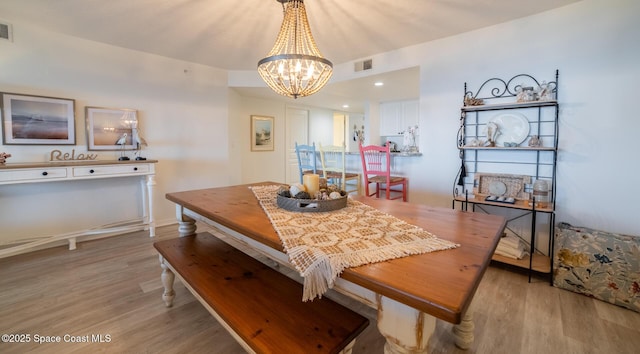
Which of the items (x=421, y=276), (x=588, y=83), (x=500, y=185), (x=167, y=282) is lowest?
(x=167, y=282)

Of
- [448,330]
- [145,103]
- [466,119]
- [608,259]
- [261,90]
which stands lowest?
[448,330]

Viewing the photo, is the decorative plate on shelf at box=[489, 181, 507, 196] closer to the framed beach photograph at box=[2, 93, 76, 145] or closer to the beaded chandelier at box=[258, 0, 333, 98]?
the beaded chandelier at box=[258, 0, 333, 98]

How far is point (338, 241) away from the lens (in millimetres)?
1049

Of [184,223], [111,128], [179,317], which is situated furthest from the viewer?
[111,128]

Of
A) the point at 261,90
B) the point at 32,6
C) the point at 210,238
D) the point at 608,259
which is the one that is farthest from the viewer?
the point at 261,90

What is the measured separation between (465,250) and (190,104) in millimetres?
4005

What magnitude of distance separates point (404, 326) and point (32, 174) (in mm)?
3374

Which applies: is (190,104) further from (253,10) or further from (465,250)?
(465,250)

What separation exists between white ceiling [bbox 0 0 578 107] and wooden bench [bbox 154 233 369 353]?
204 cm

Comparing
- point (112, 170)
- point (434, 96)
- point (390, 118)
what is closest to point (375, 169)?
point (434, 96)

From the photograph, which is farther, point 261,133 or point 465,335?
point 261,133

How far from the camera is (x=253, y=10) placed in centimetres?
237

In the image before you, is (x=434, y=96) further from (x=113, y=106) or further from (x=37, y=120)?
(x=37, y=120)

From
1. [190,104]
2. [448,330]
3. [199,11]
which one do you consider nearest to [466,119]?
[448,330]
